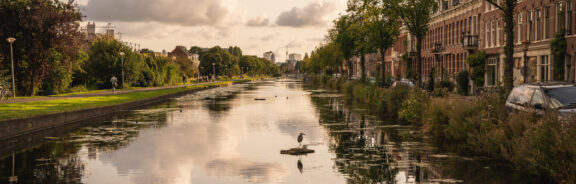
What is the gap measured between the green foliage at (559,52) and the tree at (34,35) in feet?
119

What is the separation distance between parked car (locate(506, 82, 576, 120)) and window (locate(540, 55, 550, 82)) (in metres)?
20.3

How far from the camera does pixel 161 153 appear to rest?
16.0m

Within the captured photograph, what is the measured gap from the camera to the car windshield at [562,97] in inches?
575

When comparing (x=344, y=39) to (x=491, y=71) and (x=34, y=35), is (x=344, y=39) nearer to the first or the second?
(x=491, y=71)

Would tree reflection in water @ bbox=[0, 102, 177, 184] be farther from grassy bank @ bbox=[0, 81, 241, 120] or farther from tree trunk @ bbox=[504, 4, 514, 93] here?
tree trunk @ bbox=[504, 4, 514, 93]

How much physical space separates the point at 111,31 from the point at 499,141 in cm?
12889

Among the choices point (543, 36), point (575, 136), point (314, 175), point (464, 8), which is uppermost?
point (464, 8)

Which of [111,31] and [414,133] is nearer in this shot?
[414,133]

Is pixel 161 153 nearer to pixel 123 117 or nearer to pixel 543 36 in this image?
pixel 123 117

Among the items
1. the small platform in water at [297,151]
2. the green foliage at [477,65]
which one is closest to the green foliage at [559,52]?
the green foliage at [477,65]

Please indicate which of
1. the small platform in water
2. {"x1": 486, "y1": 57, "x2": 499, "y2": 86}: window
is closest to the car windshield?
the small platform in water

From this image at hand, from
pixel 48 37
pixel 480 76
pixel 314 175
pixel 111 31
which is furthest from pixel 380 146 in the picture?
pixel 111 31

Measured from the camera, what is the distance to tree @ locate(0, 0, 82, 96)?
43.2m

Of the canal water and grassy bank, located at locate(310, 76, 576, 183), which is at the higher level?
grassy bank, located at locate(310, 76, 576, 183)
